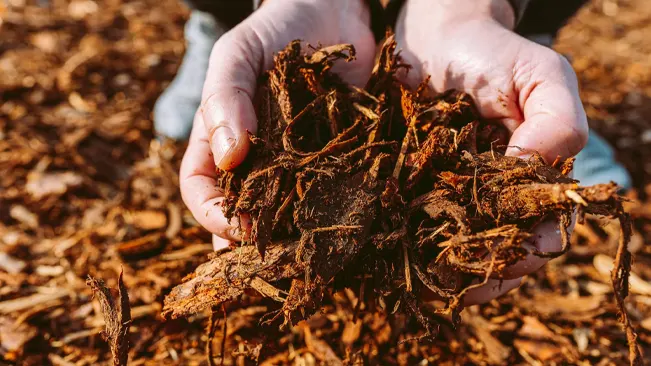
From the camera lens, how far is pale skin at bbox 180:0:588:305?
2.03 meters

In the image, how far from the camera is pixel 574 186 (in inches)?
60.9

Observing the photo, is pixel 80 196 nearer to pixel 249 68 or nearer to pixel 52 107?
pixel 52 107

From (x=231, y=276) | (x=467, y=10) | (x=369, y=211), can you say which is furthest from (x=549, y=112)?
(x=231, y=276)

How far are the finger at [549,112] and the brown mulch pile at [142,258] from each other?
96 centimetres

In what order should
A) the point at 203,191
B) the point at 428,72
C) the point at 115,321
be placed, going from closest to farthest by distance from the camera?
the point at 115,321 < the point at 203,191 < the point at 428,72

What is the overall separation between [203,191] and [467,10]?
1708mm

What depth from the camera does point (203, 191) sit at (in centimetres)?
215

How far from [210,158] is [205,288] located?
64 cm

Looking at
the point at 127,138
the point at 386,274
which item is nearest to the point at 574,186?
the point at 386,274

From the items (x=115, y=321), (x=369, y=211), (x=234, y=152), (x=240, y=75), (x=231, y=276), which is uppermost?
(x=240, y=75)

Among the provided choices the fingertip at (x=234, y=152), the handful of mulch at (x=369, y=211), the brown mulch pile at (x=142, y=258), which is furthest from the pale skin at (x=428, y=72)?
the brown mulch pile at (x=142, y=258)

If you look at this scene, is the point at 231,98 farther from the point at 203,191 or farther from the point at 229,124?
the point at 203,191

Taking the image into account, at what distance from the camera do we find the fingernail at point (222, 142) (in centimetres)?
192

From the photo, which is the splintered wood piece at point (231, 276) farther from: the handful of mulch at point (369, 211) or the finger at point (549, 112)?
the finger at point (549, 112)
